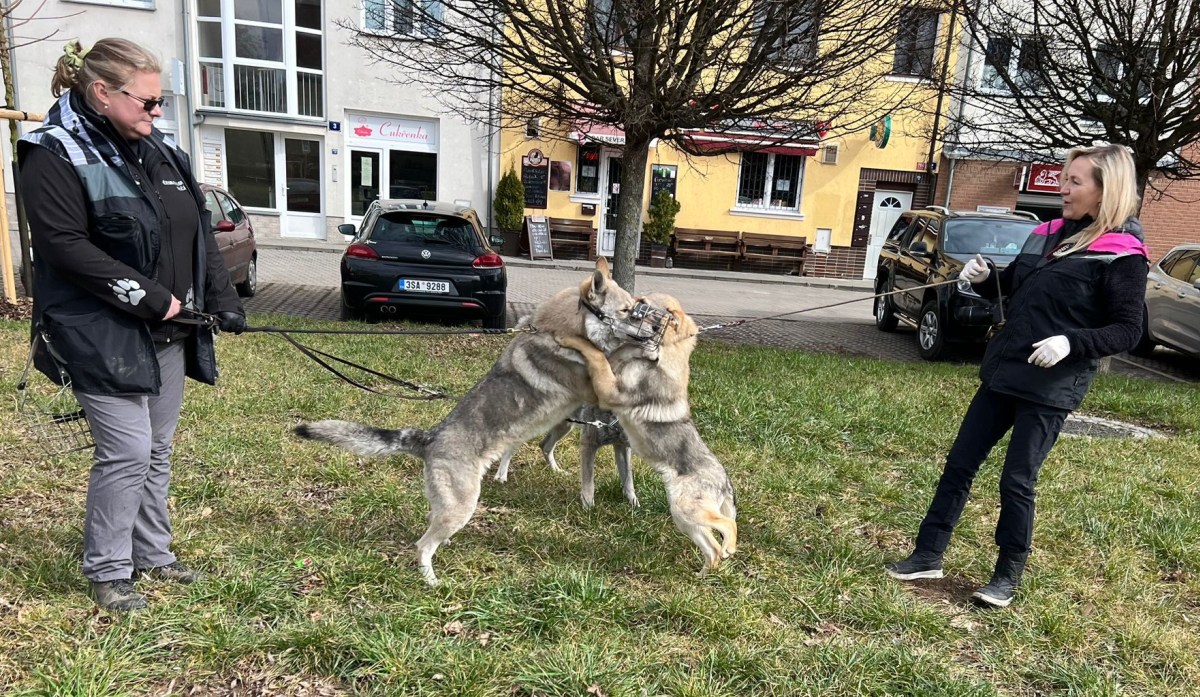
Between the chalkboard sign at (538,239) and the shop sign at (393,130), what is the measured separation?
3783 mm

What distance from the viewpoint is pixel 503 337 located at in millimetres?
9055

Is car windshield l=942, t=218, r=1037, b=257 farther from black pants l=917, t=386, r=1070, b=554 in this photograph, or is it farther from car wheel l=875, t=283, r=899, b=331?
black pants l=917, t=386, r=1070, b=554

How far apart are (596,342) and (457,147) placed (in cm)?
1812

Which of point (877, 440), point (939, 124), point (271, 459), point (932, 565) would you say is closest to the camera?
point (932, 565)

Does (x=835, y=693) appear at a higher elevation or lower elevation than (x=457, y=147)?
lower

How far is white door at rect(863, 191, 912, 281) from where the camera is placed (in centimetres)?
2067

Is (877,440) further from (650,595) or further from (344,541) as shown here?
(344,541)

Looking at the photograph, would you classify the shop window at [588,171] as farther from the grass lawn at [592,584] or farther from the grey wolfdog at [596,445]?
the grey wolfdog at [596,445]

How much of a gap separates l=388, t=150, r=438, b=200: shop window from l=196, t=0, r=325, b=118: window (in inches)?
113

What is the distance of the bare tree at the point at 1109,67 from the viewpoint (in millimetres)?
7605

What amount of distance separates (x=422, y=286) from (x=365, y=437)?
220 inches

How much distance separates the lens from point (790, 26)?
663cm

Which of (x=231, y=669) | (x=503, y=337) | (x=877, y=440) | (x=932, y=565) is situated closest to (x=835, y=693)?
(x=932, y=565)

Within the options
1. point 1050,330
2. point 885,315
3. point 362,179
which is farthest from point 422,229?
point 362,179
